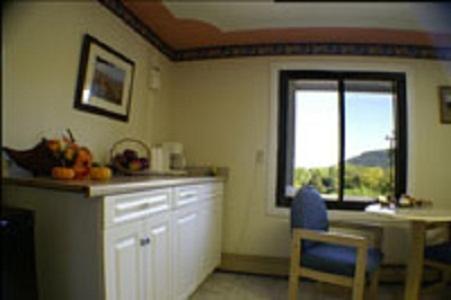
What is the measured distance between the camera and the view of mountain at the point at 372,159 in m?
2.49

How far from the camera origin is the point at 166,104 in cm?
259

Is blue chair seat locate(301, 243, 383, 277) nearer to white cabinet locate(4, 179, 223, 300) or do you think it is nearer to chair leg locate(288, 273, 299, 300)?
chair leg locate(288, 273, 299, 300)

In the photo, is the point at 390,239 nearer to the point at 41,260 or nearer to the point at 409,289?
the point at 409,289

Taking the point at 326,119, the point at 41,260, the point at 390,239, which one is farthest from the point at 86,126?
the point at 390,239

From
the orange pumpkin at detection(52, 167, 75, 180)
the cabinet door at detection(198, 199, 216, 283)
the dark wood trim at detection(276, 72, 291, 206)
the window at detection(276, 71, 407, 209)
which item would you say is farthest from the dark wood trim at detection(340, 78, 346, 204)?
the orange pumpkin at detection(52, 167, 75, 180)

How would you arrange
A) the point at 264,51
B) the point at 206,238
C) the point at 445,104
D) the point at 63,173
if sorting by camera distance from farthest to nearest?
the point at 264,51 < the point at 445,104 < the point at 206,238 < the point at 63,173

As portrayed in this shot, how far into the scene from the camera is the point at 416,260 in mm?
1763

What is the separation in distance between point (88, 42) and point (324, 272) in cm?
179

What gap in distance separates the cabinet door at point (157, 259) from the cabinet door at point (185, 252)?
0.26 feet

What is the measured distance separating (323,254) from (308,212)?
25 cm

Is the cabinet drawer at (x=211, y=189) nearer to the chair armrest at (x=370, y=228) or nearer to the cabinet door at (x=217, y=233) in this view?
the cabinet door at (x=217, y=233)

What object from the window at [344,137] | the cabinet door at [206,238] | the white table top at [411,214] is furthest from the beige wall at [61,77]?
the white table top at [411,214]

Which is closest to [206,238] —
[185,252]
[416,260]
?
[185,252]

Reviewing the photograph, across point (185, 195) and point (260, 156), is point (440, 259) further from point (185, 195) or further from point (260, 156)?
point (185, 195)
